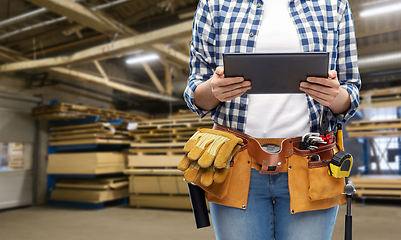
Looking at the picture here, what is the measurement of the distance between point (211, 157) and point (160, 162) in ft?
20.5

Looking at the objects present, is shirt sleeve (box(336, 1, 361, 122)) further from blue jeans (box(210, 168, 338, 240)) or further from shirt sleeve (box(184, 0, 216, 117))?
shirt sleeve (box(184, 0, 216, 117))

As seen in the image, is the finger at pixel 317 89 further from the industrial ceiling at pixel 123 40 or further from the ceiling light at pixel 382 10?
the ceiling light at pixel 382 10

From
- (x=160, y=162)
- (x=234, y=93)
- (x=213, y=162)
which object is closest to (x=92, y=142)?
(x=160, y=162)

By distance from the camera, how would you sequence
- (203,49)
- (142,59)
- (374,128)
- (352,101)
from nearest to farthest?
(352,101)
(203,49)
(374,128)
(142,59)

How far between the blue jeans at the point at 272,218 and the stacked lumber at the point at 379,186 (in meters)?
6.86

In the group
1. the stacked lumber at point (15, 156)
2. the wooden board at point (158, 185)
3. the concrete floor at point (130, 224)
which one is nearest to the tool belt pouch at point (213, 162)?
the concrete floor at point (130, 224)

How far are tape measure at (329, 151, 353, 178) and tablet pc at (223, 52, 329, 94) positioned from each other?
0.79ft

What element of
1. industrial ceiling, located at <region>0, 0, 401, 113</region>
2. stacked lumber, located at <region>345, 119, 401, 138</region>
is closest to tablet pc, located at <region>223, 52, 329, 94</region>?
industrial ceiling, located at <region>0, 0, 401, 113</region>

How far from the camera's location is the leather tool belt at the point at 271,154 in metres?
0.95

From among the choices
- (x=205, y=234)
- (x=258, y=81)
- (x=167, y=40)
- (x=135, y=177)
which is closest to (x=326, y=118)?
(x=258, y=81)

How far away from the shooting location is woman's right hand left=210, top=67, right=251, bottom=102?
0.88m

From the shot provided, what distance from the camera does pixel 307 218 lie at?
3.17 feet

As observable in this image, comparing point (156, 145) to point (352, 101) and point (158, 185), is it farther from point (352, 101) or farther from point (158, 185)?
point (352, 101)

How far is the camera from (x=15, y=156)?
27.0 ft
